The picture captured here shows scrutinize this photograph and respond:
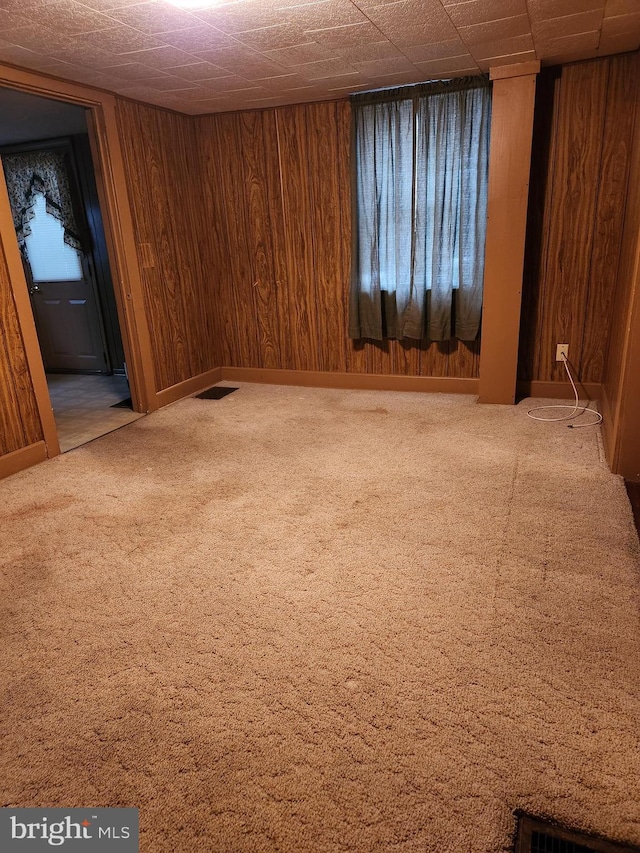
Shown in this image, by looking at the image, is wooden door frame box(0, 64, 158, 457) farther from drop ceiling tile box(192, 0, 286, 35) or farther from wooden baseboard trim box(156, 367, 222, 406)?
drop ceiling tile box(192, 0, 286, 35)

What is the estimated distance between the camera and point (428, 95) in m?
3.95

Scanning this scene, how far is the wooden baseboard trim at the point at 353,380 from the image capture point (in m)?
4.57

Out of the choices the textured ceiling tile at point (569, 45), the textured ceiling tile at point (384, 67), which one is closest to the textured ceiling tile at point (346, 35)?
the textured ceiling tile at point (384, 67)

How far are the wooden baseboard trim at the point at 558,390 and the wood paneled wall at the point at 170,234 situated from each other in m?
2.72

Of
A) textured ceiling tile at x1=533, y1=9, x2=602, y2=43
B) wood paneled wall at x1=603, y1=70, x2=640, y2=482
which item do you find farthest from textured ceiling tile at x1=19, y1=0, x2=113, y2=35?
wood paneled wall at x1=603, y1=70, x2=640, y2=482

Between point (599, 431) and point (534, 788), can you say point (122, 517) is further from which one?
point (599, 431)

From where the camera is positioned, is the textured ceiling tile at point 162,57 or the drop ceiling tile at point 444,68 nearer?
the textured ceiling tile at point 162,57

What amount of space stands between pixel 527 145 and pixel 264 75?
1.73 meters

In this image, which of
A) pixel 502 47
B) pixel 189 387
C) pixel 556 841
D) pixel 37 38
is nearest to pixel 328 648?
pixel 556 841

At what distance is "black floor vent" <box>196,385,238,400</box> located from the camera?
15.8ft

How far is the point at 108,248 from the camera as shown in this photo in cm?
414

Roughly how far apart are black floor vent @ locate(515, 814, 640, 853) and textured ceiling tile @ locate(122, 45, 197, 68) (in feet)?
11.7

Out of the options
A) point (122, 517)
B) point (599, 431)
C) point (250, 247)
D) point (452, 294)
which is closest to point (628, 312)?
point (599, 431)

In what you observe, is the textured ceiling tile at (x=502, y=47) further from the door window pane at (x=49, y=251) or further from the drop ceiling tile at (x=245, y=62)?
the door window pane at (x=49, y=251)
